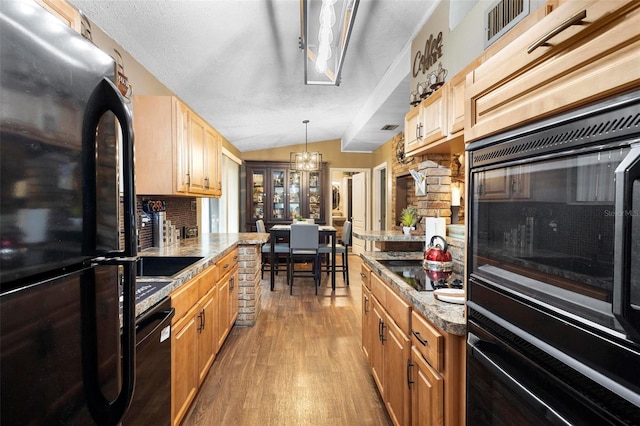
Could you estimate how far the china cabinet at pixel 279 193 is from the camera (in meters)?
6.91

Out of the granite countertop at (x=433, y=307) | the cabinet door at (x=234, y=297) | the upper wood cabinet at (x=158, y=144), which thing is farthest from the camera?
the cabinet door at (x=234, y=297)

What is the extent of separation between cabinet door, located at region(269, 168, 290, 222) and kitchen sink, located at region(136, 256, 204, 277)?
182 inches

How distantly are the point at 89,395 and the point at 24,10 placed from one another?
73cm

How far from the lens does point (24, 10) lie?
1.66ft

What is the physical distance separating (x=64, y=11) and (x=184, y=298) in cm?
135

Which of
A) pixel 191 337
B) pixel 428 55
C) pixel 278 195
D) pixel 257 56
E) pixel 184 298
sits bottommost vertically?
pixel 191 337

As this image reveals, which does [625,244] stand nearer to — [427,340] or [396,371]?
[427,340]

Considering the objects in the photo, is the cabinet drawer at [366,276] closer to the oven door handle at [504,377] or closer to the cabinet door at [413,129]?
the cabinet door at [413,129]

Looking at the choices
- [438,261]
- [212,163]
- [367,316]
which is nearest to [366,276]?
[367,316]

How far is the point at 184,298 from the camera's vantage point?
170 cm

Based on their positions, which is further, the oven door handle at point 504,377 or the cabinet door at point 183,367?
the cabinet door at point 183,367

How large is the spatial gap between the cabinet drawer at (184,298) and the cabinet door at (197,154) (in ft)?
3.71

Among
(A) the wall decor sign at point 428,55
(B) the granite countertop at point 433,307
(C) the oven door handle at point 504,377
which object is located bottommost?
(C) the oven door handle at point 504,377

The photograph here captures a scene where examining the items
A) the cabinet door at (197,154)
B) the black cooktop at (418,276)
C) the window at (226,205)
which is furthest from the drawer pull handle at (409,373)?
the window at (226,205)
